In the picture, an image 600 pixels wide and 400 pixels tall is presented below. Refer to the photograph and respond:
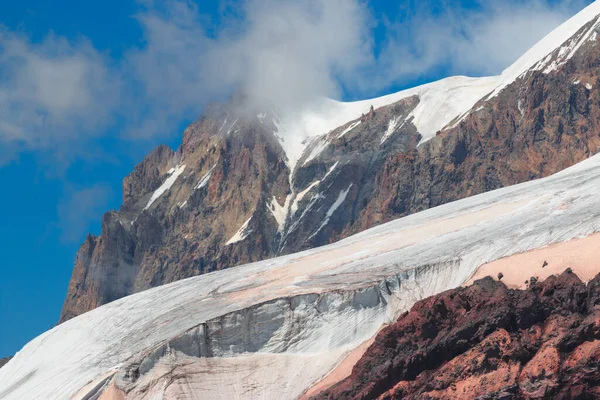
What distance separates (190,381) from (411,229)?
16.7 metres

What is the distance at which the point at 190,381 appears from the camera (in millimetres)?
38375

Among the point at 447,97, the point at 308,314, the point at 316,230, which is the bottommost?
the point at 308,314

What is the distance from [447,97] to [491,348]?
13973cm

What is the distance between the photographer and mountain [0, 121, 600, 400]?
37.5 m

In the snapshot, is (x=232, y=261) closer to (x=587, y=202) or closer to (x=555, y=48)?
(x=555, y=48)

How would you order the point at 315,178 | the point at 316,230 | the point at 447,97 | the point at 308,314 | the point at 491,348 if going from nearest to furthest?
the point at 491,348
the point at 308,314
the point at 316,230
the point at 315,178
the point at 447,97

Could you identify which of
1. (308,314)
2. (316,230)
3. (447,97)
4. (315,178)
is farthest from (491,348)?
(447,97)

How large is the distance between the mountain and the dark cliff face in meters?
83.5

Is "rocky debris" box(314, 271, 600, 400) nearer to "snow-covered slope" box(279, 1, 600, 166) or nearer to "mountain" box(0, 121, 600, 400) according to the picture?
"mountain" box(0, 121, 600, 400)

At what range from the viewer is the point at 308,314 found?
39406mm

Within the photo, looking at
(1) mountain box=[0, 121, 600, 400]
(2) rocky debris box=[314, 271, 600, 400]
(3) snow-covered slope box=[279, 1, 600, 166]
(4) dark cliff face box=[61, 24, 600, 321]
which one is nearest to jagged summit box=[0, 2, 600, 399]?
(1) mountain box=[0, 121, 600, 400]

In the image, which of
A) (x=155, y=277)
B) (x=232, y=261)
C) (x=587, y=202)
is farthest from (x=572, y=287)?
(x=155, y=277)

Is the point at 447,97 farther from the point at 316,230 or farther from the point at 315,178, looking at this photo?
the point at 316,230

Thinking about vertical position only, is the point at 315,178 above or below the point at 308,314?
above
